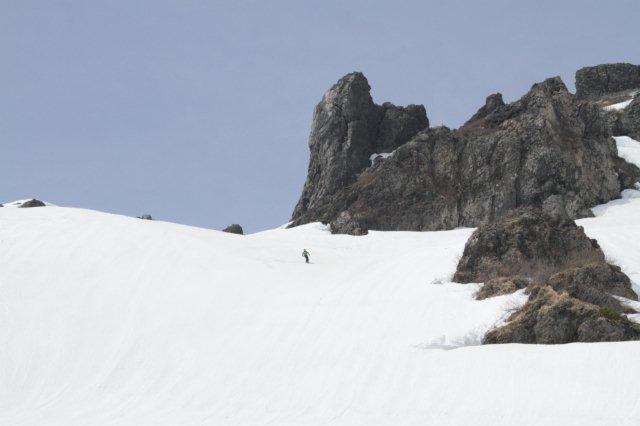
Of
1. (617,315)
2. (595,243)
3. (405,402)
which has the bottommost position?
(405,402)

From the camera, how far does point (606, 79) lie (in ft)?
349

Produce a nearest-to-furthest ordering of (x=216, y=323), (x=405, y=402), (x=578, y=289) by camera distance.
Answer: (x=405, y=402), (x=578, y=289), (x=216, y=323)

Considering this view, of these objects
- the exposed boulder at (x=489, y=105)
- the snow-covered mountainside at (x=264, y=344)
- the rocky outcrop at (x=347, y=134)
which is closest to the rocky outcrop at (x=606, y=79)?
the exposed boulder at (x=489, y=105)

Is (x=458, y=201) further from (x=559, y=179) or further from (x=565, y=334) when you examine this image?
(x=565, y=334)

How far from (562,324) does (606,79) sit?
10003 cm

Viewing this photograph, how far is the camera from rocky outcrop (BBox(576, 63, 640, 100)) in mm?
105250

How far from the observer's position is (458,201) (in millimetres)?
49969

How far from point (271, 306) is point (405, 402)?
1013 centimetres

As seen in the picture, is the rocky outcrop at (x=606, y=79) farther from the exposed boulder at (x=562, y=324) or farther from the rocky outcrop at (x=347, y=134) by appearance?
the exposed boulder at (x=562, y=324)

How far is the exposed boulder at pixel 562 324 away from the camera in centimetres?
1670

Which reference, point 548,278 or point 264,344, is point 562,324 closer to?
point 548,278

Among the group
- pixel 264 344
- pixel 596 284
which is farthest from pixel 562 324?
pixel 264 344

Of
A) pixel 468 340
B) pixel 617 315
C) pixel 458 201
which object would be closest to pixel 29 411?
pixel 468 340

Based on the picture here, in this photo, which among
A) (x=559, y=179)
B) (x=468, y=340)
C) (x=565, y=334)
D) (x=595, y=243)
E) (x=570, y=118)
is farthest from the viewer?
(x=570, y=118)
